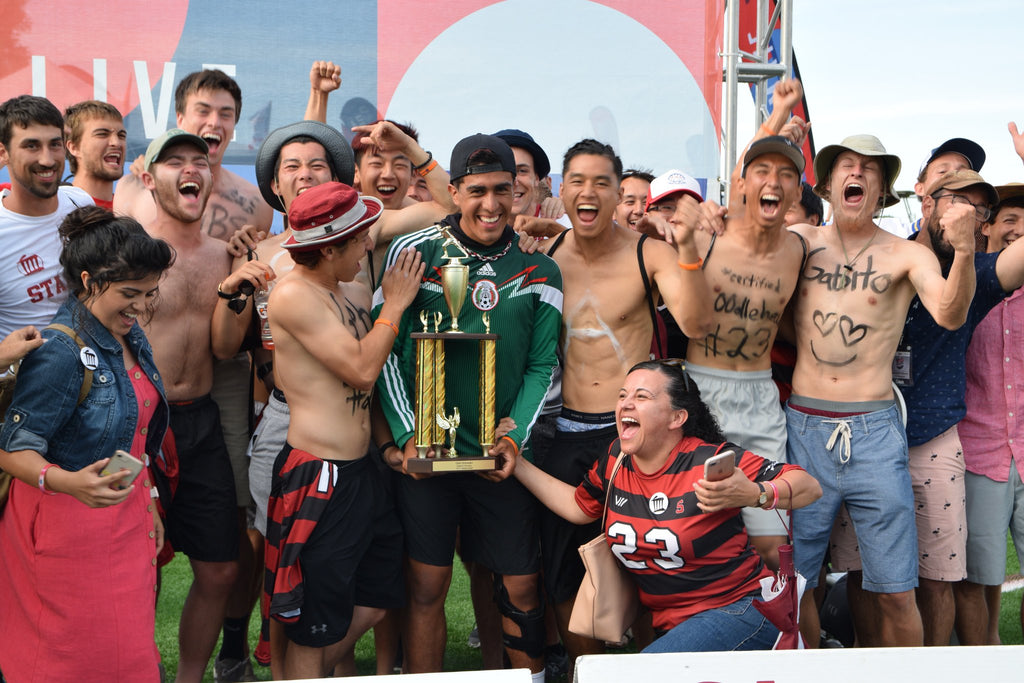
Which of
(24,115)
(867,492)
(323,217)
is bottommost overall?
(867,492)

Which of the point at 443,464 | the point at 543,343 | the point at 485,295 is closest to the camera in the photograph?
the point at 443,464

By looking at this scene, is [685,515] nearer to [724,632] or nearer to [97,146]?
[724,632]

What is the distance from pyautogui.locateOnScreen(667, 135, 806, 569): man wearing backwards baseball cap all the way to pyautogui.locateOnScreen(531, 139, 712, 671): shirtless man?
0.63ft

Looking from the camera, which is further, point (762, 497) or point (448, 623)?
point (448, 623)

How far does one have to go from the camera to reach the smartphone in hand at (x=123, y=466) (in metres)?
2.72

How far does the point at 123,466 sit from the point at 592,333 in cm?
196

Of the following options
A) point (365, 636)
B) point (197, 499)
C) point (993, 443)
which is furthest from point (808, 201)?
point (197, 499)

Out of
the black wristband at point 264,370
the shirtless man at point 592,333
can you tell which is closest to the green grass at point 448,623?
the shirtless man at point 592,333

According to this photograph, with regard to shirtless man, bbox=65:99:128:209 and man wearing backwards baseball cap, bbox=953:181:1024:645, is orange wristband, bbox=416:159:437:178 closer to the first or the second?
shirtless man, bbox=65:99:128:209

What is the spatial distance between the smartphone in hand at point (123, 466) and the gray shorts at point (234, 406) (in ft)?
4.63

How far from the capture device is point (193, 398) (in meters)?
3.92

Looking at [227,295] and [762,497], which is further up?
[227,295]

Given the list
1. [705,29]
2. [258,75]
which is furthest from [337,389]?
[705,29]

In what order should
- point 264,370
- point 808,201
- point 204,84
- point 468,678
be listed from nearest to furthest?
point 468,678 → point 264,370 → point 204,84 → point 808,201
